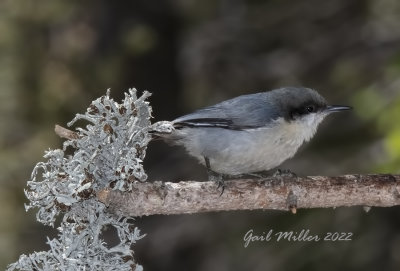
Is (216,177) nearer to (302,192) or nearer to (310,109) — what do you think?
(302,192)

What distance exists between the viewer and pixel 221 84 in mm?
7395

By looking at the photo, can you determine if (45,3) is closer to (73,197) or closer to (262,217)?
(262,217)

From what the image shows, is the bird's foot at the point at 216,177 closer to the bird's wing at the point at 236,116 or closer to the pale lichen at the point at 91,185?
the bird's wing at the point at 236,116

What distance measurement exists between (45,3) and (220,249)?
9.81 feet

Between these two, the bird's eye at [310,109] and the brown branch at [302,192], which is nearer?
the brown branch at [302,192]

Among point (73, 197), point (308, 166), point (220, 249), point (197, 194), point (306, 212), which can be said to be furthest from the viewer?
point (220, 249)

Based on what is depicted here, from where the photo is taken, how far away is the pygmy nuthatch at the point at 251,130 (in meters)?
4.28

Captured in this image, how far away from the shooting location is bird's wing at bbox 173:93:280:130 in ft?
14.4

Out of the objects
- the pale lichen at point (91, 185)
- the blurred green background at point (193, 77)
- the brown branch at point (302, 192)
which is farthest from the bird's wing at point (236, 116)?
the blurred green background at point (193, 77)

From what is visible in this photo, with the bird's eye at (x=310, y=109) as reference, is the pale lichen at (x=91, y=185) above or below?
below

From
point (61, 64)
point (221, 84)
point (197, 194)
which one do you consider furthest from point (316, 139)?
point (197, 194)

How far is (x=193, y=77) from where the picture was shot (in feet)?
24.5

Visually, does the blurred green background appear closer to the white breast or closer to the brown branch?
the white breast

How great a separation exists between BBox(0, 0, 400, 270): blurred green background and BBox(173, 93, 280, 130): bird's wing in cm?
134
